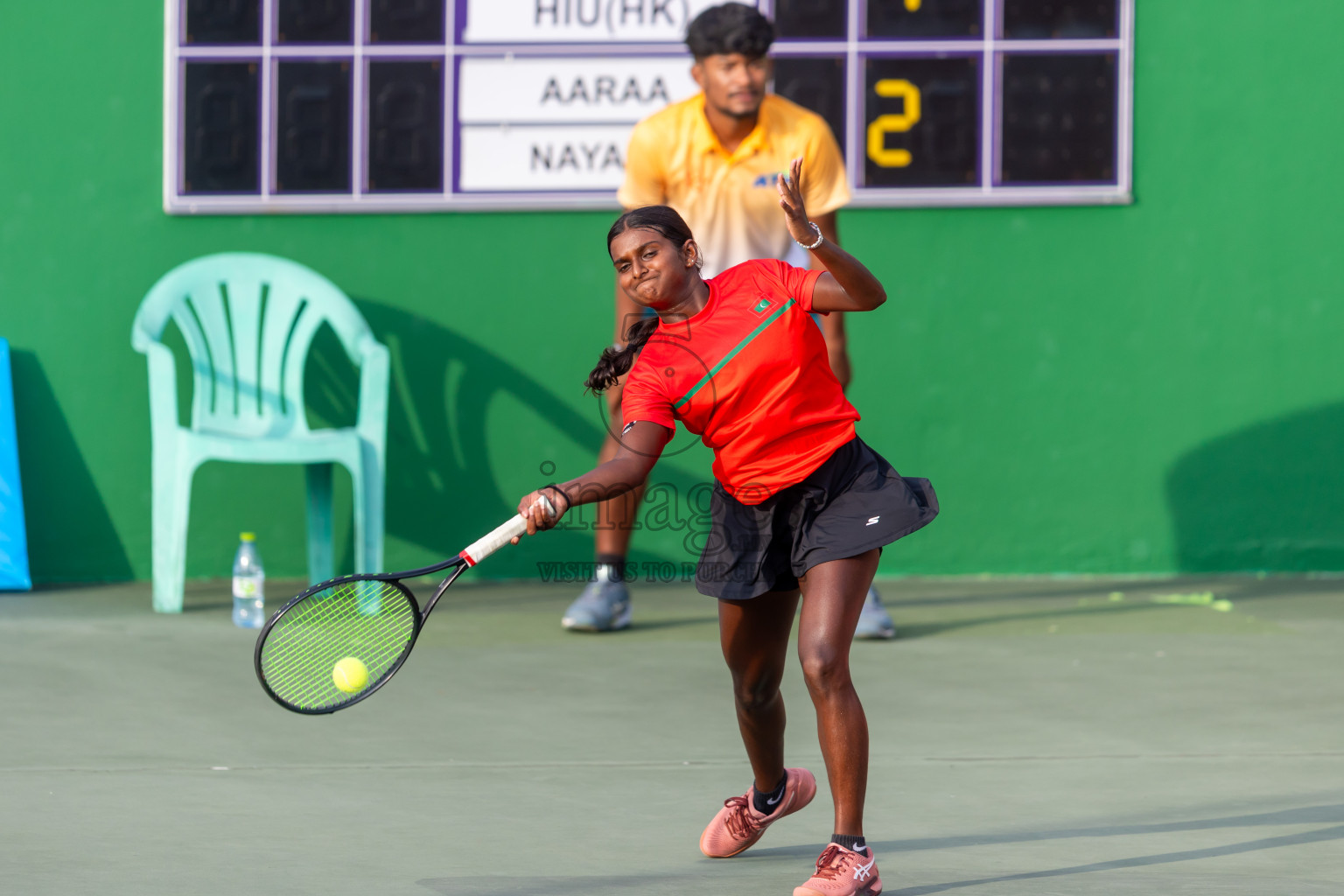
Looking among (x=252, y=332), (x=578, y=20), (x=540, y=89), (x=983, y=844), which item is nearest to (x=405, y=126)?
(x=540, y=89)

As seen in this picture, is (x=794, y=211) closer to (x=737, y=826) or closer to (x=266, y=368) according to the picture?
(x=737, y=826)

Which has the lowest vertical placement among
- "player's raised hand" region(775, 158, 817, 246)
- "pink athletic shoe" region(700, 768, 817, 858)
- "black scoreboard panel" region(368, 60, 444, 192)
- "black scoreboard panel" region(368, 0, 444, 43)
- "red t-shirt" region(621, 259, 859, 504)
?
"pink athletic shoe" region(700, 768, 817, 858)

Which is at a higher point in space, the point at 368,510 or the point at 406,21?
the point at 406,21

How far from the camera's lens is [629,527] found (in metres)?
6.28

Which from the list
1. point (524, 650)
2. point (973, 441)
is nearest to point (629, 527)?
point (524, 650)

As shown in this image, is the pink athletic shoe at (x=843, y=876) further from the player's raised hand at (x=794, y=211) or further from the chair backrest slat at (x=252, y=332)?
the chair backrest slat at (x=252, y=332)

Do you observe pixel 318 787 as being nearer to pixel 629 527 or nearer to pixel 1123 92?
pixel 629 527

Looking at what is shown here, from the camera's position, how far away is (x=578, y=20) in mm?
7004

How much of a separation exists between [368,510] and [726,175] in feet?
5.91

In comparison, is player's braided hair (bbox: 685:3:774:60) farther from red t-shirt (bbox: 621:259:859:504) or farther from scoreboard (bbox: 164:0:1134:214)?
red t-shirt (bbox: 621:259:859:504)

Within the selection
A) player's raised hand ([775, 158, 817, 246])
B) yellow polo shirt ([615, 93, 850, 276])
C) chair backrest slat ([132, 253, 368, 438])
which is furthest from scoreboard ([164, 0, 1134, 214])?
player's raised hand ([775, 158, 817, 246])

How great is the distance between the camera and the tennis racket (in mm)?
3314

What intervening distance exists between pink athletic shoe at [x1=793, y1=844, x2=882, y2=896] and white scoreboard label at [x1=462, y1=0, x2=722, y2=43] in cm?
442

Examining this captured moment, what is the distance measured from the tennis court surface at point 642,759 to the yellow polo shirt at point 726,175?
1422 mm
